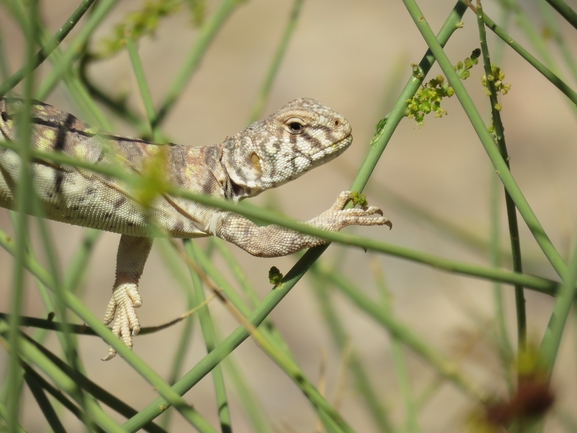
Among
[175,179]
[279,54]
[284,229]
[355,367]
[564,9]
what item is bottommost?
[355,367]

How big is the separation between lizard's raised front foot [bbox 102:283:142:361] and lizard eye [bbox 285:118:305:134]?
0.70m

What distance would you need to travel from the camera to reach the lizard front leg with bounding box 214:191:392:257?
1604 mm

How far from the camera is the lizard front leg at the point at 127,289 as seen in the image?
1.96 metres

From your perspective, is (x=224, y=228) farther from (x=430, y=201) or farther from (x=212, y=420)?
(x=430, y=201)

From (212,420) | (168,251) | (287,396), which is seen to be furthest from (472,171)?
(168,251)

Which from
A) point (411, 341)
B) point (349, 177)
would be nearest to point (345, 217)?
point (411, 341)

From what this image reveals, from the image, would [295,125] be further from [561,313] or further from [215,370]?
[561,313]

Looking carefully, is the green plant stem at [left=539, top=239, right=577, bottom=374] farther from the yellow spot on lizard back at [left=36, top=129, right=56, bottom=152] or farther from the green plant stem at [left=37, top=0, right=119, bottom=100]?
the yellow spot on lizard back at [left=36, top=129, right=56, bottom=152]

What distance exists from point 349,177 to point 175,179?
2549 millimetres

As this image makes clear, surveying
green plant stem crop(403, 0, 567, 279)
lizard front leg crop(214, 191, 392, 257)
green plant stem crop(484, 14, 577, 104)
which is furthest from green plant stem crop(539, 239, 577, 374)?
lizard front leg crop(214, 191, 392, 257)

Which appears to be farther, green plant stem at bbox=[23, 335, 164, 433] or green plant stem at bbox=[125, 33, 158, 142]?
green plant stem at bbox=[125, 33, 158, 142]

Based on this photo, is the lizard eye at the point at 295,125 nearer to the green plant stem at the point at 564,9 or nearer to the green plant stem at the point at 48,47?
the green plant stem at the point at 48,47

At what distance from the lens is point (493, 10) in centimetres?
541

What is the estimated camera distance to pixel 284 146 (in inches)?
77.6
